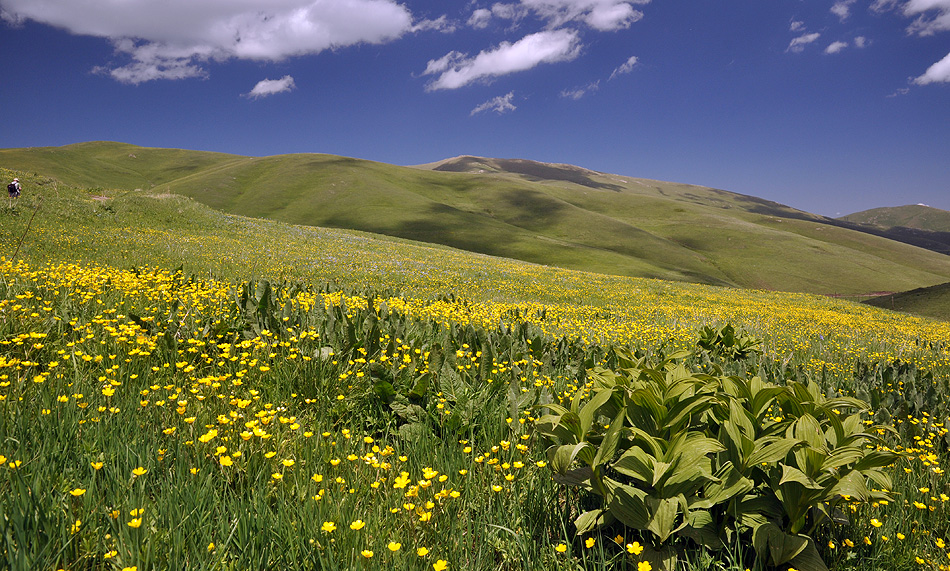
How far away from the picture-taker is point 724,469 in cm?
247

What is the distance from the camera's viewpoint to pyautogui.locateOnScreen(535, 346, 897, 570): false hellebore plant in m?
2.38

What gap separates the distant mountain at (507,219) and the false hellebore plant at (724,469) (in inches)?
3059

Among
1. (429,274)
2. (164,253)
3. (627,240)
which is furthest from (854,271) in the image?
(164,253)

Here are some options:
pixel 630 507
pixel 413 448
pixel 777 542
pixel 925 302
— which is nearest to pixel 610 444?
pixel 630 507

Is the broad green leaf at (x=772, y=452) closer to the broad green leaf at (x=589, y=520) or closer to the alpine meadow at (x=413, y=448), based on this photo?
the alpine meadow at (x=413, y=448)

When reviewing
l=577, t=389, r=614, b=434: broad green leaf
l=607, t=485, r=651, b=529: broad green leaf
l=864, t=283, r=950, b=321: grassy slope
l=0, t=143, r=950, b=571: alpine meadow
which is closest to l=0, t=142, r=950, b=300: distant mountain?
l=864, t=283, r=950, b=321: grassy slope

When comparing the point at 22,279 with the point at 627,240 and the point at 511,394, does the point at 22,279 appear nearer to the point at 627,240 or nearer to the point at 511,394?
the point at 511,394

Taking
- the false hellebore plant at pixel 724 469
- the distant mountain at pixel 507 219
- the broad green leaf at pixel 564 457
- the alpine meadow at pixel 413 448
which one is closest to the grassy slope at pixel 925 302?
the alpine meadow at pixel 413 448

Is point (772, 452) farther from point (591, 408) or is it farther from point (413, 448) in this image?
point (413, 448)

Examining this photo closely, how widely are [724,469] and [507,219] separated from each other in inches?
5075

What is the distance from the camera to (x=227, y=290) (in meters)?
8.99

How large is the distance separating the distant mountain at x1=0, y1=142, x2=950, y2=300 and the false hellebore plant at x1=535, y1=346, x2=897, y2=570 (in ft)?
255

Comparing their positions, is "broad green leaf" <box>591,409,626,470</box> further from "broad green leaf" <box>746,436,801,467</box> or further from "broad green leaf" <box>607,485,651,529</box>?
"broad green leaf" <box>746,436,801,467</box>

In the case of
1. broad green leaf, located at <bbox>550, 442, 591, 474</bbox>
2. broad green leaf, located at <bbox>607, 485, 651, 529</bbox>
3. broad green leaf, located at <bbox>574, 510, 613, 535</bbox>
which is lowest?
broad green leaf, located at <bbox>574, 510, 613, 535</bbox>
